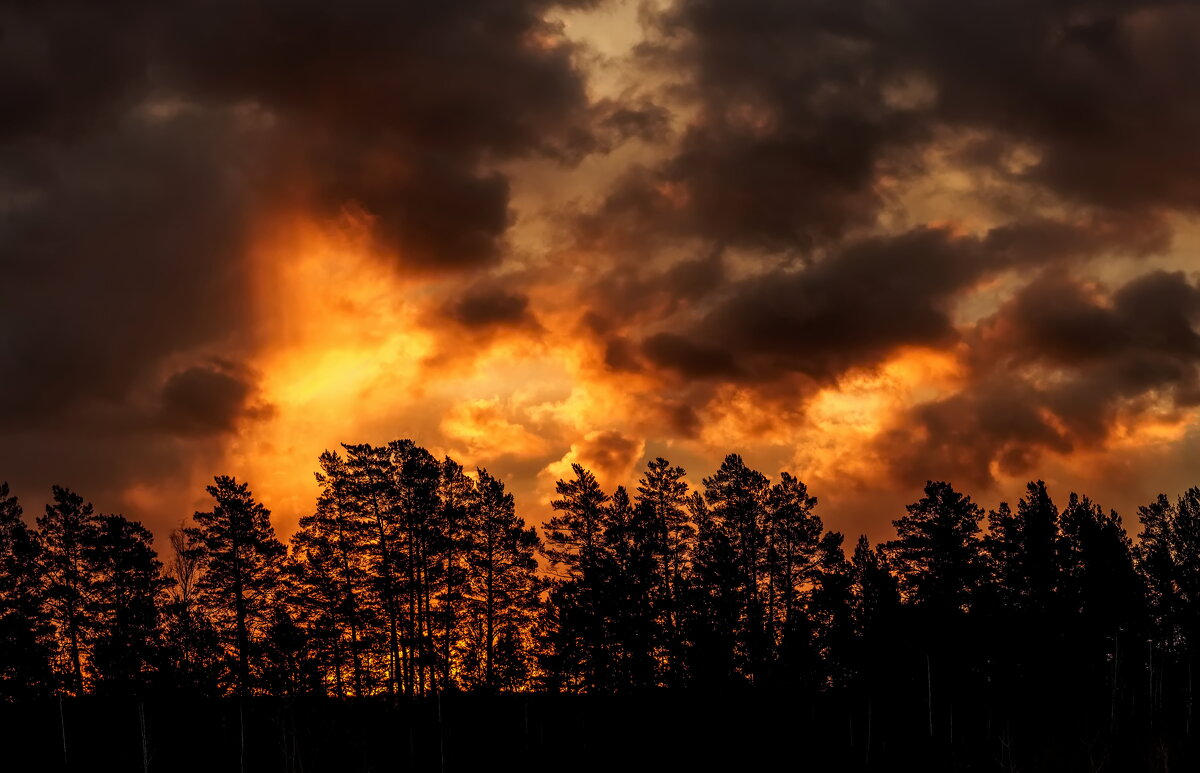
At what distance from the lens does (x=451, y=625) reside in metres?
55.8

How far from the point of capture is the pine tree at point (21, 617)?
173 ft

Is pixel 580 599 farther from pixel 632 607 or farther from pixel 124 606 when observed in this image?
pixel 124 606

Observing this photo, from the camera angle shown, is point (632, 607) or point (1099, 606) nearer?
point (632, 607)

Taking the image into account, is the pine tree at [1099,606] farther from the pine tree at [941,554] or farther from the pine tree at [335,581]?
the pine tree at [335,581]

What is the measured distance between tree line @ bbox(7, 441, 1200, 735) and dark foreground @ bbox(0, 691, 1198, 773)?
1603mm

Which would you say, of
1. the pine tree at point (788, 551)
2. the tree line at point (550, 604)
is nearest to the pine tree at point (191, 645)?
the tree line at point (550, 604)

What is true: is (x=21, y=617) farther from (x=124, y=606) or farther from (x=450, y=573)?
(x=450, y=573)

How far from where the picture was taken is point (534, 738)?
188 ft

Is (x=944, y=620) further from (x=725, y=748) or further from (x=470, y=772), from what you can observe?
(x=470, y=772)

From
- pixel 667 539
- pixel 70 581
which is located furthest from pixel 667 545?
pixel 70 581

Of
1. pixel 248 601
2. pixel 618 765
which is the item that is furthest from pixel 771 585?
pixel 248 601

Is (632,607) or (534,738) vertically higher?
(632,607)

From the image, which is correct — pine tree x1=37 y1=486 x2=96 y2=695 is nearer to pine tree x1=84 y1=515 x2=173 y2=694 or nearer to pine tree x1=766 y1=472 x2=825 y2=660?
pine tree x1=84 y1=515 x2=173 y2=694

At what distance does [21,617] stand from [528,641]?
2869 cm
